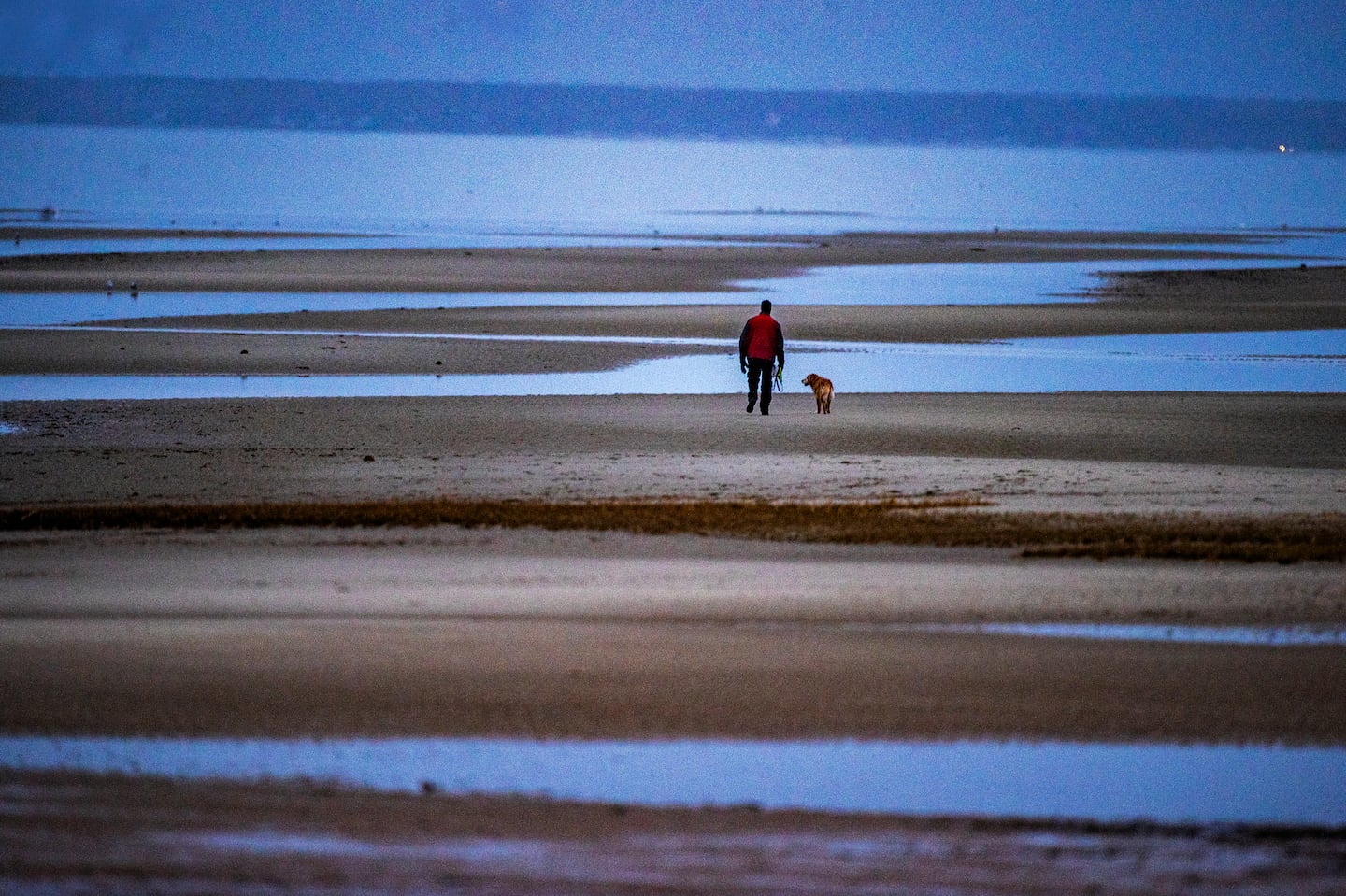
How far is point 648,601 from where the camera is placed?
1145cm

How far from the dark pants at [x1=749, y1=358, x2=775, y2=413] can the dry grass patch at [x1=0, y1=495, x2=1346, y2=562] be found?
5.94 m

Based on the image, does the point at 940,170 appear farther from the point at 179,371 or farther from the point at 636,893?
the point at 636,893

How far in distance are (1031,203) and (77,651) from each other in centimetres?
8114

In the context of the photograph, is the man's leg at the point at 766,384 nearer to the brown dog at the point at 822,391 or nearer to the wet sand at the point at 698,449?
the wet sand at the point at 698,449

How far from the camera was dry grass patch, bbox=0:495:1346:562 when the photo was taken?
1318 cm

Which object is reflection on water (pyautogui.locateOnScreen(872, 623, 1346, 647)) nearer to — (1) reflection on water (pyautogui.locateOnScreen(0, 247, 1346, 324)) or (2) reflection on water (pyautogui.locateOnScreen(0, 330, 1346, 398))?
(2) reflection on water (pyautogui.locateOnScreen(0, 330, 1346, 398))

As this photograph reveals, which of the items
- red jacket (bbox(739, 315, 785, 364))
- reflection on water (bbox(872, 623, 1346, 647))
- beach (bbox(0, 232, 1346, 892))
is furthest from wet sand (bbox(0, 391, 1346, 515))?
reflection on water (bbox(872, 623, 1346, 647))

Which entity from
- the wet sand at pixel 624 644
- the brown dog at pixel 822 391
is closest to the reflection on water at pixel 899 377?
the brown dog at pixel 822 391

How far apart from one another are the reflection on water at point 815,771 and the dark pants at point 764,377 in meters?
12.2

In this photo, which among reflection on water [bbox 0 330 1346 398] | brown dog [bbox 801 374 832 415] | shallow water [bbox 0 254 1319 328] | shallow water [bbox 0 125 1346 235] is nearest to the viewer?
brown dog [bbox 801 374 832 415]

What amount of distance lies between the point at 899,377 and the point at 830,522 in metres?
12.5

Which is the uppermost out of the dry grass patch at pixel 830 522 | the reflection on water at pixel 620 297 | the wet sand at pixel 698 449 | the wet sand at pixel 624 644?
the reflection on water at pixel 620 297

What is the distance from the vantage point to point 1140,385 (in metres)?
25.4

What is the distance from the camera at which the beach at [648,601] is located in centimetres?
750
